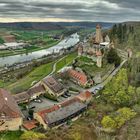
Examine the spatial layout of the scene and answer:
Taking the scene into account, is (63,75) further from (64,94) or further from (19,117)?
(19,117)

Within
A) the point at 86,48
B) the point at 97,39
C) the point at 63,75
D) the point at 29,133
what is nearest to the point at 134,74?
the point at 63,75

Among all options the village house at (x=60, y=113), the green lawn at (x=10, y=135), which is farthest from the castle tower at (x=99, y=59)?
the green lawn at (x=10, y=135)

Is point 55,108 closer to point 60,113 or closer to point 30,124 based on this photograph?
point 60,113

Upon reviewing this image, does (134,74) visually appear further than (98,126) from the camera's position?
Yes

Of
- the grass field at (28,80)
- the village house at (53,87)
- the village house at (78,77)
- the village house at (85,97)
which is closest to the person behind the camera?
the village house at (85,97)

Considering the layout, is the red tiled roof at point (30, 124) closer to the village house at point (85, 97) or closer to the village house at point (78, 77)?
the village house at point (85, 97)

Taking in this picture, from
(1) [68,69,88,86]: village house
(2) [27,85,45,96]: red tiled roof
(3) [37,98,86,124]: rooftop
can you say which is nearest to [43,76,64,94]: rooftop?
(2) [27,85,45,96]: red tiled roof
